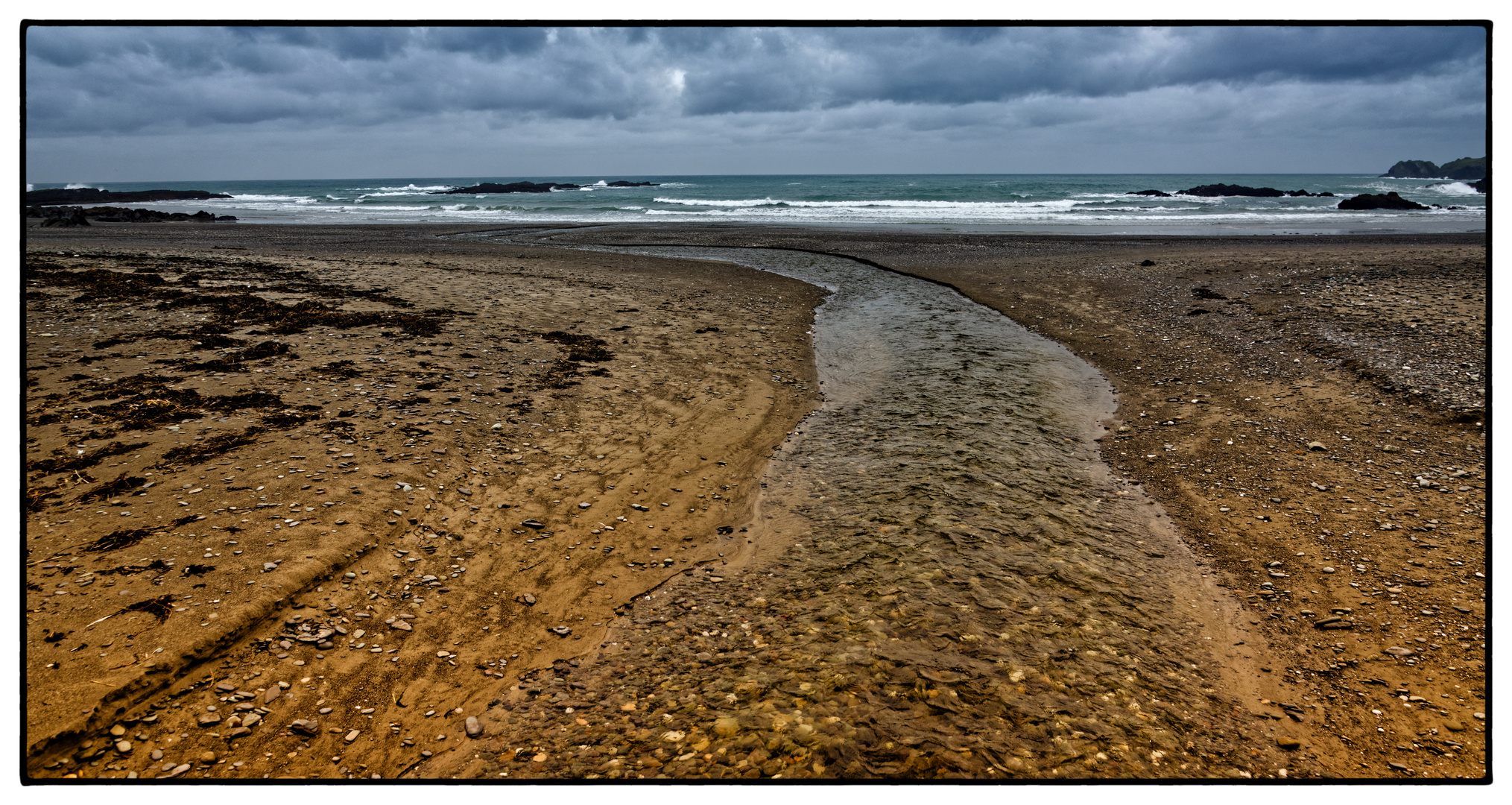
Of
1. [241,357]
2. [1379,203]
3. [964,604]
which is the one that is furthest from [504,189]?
[964,604]

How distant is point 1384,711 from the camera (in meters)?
3.84

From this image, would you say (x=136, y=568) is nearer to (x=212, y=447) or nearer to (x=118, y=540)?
(x=118, y=540)

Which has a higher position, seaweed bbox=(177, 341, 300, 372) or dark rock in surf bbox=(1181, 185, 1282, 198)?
dark rock in surf bbox=(1181, 185, 1282, 198)

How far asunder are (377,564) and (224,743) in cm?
175

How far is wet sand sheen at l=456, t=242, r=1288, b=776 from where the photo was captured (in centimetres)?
360

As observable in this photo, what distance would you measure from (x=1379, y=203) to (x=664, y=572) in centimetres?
6917

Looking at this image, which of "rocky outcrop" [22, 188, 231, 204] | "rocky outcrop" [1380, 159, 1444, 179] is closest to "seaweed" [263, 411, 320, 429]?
"rocky outcrop" [22, 188, 231, 204]

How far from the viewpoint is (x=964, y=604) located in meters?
4.80

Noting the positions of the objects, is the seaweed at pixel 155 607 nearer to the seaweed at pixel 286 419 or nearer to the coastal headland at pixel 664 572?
the coastal headland at pixel 664 572

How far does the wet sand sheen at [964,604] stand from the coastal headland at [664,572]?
0.10ft

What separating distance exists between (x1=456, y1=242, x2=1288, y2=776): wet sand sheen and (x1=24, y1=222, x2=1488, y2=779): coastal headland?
30mm

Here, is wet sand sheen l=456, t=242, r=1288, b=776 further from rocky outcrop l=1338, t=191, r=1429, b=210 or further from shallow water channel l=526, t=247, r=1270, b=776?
rocky outcrop l=1338, t=191, r=1429, b=210

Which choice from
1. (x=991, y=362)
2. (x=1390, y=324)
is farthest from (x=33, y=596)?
(x=1390, y=324)

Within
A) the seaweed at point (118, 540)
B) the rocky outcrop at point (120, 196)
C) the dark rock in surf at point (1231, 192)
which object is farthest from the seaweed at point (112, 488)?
the dark rock in surf at point (1231, 192)
